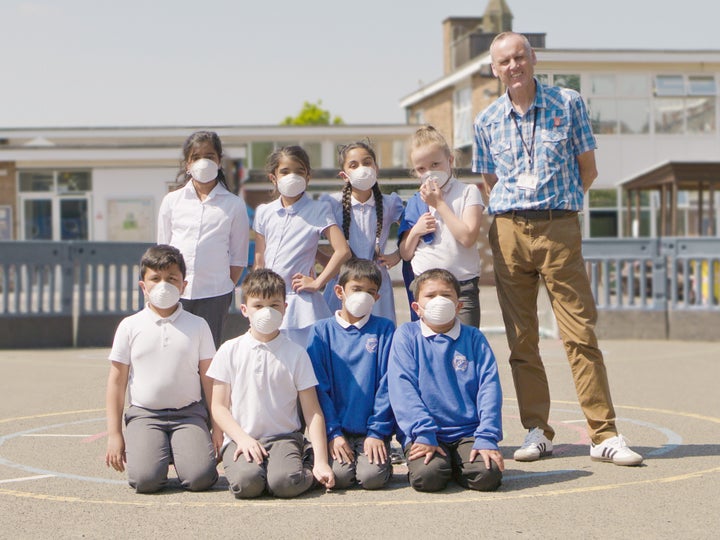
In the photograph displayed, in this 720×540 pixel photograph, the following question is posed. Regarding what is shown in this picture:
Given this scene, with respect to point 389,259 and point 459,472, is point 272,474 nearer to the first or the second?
point 459,472

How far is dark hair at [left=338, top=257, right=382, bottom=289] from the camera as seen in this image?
627cm

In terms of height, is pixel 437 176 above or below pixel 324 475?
above

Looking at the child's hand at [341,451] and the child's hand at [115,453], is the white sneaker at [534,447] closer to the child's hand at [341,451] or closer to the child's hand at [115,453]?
the child's hand at [341,451]

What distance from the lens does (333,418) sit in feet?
20.2

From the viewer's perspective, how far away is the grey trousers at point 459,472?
5789 mm

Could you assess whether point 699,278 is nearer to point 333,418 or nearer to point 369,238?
point 369,238

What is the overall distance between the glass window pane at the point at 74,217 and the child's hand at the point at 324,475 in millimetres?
32670

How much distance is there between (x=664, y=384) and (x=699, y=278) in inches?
168

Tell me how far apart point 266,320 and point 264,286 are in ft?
0.60

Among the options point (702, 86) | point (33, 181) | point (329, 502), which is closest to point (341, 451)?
point (329, 502)

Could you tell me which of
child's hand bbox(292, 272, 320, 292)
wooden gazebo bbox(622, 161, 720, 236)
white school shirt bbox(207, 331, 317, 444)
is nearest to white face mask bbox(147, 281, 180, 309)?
white school shirt bbox(207, 331, 317, 444)

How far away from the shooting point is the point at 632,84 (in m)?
33.6

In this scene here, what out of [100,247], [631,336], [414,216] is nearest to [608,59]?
[631,336]

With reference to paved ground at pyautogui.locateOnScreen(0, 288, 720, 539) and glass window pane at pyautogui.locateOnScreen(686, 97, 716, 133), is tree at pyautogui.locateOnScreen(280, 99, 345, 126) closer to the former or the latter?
glass window pane at pyautogui.locateOnScreen(686, 97, 716, 133)
